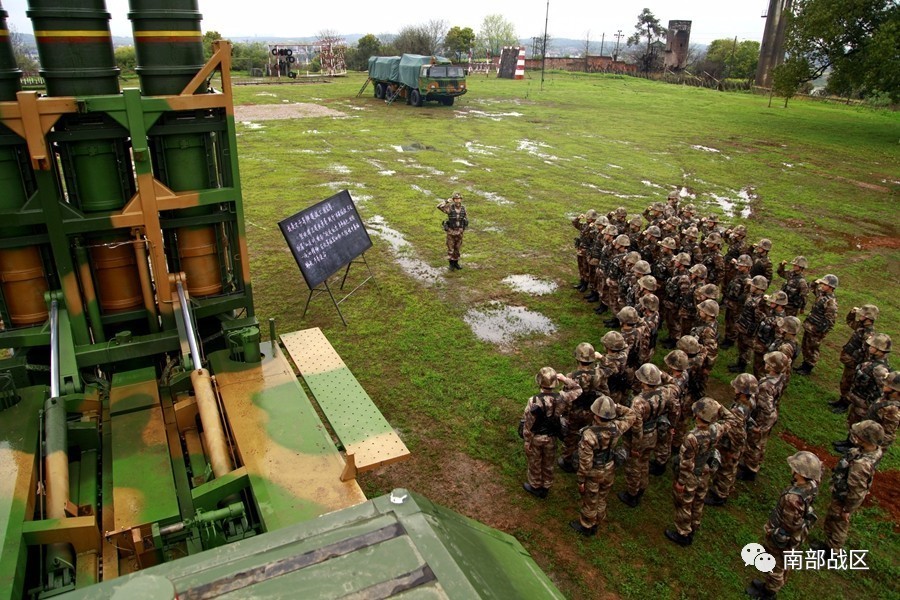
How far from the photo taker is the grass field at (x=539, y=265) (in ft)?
17.9

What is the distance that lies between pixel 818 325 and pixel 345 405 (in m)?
6.47

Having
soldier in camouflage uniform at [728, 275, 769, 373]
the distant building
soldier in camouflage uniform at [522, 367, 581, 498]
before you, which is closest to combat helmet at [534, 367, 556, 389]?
soldier in camouflage uniform at [522, 367, 581, 498]

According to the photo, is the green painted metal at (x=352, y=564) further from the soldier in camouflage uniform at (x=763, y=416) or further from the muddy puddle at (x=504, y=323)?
the muddy puddle at (x=504, y=323)

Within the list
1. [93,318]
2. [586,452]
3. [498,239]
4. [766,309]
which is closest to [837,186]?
[498,239]

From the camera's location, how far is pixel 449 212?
33.4 feet

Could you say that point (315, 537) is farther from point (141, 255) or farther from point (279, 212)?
point (279, 212)

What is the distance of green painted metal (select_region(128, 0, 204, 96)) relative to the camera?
461 cm

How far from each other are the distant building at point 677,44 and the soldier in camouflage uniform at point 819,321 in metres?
51.0

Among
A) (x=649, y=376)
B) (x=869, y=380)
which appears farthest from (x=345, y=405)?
(x=869, y=380)

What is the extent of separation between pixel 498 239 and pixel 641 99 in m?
27.8

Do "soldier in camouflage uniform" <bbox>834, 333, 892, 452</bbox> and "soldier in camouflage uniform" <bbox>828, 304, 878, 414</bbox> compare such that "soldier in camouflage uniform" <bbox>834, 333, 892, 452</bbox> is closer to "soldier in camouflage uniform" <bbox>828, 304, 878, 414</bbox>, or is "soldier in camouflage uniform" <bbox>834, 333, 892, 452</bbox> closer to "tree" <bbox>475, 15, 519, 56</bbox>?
"soldier in camouflage uniform" <bbox>828, 304, 878, 414</bbox>

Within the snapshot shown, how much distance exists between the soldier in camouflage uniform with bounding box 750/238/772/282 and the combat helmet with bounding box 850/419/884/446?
14.5ft

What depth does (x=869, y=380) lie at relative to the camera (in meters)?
6.46

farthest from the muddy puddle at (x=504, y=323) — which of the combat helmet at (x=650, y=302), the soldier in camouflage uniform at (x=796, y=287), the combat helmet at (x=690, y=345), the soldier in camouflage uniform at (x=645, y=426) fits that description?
the soldier in camouflage uniform at (x=796, y=287)
